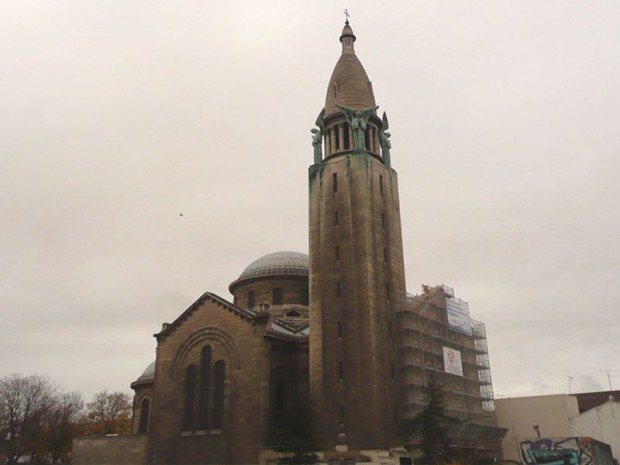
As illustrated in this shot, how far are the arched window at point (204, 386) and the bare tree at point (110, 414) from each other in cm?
4088

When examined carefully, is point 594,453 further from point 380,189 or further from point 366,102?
point 366,102

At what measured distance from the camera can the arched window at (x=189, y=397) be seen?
4730 centimetres

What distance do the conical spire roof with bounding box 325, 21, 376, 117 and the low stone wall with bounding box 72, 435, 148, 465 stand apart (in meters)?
31.6

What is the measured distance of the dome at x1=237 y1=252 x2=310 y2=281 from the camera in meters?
60.4

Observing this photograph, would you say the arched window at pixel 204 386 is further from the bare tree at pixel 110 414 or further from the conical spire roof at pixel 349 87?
the bare tree at pixel 110 414

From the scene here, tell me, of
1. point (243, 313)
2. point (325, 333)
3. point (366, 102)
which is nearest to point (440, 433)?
point (325, 333)

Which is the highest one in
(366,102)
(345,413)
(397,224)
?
(366,102)

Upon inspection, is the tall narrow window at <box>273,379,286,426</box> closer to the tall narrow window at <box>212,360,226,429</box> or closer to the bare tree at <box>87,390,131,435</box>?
the tall narrow window at <box>212,360,226,429</box>

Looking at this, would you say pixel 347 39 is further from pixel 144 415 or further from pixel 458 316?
pixel 144 415

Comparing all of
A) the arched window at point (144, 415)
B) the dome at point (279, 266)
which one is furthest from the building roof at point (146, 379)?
the dome at point (279, 266)

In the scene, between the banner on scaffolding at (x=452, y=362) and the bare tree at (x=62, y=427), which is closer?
the banner on scaffolding at (x=452, y=362)

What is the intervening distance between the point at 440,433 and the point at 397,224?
18.6m

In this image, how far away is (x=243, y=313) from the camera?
46500 millimetres

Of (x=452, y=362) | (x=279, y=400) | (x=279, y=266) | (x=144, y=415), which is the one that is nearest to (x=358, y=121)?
(x=279, y=266)
